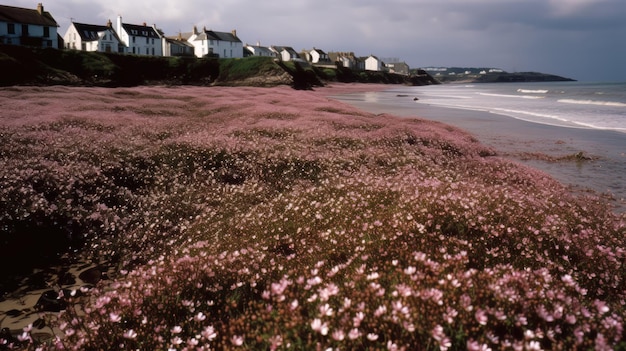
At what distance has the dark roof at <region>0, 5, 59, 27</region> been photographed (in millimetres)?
83825

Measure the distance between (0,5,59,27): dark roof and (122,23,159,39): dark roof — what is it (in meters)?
32.1

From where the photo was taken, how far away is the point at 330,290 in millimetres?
4254

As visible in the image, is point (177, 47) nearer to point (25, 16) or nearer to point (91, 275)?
point (25, 16)

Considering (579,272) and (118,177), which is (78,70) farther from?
(579,272)

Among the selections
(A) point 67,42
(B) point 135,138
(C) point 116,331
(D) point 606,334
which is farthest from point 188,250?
(A) point 67,42

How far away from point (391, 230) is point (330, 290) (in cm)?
260

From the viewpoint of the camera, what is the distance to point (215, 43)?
491 ft

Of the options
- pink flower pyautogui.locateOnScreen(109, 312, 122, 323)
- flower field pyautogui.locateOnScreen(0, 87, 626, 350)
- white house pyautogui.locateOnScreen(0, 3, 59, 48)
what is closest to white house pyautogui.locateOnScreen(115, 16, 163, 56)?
white house pyautogui.locateOnScreen(0, 3, 59, 48)

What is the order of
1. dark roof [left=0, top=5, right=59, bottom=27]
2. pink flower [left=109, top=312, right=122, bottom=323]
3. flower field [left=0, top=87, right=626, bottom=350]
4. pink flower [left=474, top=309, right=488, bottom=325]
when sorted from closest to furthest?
pink flower [left=474, top=309, right=488, bottom=325]
flower field [left=0, top=87, right=626, bottom=350]
pink flower [left=109, top=312, right=122, bottom=323]
dark roof [left=0, top=5, right=59, bottom=27]

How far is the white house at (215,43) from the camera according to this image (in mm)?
147625

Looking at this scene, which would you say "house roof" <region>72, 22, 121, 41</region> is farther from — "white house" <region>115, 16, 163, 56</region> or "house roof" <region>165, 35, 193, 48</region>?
"house roof" <region>165, 35, 193, 48</region>

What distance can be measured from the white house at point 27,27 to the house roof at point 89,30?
19284mm

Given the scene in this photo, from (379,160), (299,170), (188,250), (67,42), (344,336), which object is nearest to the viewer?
(344,336)

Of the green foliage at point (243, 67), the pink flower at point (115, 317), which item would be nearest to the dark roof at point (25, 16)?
the green foliage at point (243, 67)
